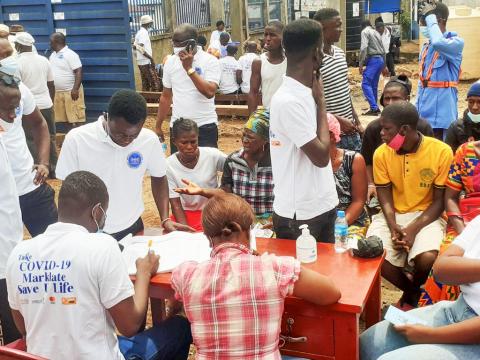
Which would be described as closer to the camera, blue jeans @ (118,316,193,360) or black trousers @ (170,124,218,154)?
blue jeans @ (118,316,193,360)

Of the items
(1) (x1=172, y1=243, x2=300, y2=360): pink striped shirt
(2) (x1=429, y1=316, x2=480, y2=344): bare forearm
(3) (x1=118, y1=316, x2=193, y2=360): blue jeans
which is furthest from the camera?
(3) (x1=118, y1=316, x2=193, y2=360): blue jeans

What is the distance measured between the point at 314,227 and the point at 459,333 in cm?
98

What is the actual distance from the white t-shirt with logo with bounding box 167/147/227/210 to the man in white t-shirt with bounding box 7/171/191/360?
1.73 metres

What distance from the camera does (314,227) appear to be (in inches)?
129

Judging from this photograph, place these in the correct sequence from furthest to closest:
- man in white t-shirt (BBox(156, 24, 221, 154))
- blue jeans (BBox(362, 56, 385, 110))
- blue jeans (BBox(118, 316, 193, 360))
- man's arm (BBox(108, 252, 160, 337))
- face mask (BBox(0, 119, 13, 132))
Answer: blue jeans (BBox(362, 56, 385, 110)) < man in white t-shirt (BBox(156, 24, 221, 154)) < face mask (BBox(0, 119, 13, 132)) < blue jeans (BBox(118, 316, 193, 360)) < man's arm (BBox(108, 252, 160, 337))

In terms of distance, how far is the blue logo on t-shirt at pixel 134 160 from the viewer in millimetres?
3568

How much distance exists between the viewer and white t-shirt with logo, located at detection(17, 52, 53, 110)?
742cm

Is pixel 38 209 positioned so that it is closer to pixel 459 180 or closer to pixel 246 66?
pixel 459 180

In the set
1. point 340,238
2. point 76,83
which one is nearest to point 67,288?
point 340,238

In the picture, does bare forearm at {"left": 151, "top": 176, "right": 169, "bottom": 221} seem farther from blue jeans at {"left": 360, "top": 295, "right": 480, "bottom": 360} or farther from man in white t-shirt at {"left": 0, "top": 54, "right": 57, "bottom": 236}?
blue jeans at {"left": 360, "top": 295, "right": 480, "bottom": 360}

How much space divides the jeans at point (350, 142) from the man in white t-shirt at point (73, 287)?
309cm

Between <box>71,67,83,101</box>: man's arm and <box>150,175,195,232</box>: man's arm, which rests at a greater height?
<box>71,67,83,101</box>: man's arm

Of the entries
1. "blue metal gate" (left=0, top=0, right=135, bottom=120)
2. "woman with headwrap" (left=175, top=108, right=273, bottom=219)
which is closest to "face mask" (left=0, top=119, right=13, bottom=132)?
"woman with headwrap" (left=175, top=108, right=273, bottom=219)

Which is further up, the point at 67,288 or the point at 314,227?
the point at 67,288
